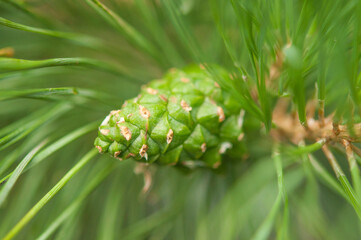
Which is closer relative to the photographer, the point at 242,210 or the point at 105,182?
the point at 242,210

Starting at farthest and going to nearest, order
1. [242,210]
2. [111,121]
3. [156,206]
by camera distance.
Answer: [156,206] < [242,210] < [111,121]

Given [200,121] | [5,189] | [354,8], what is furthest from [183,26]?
[5,189]

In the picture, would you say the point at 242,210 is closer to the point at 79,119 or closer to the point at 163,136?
the point at 163,136

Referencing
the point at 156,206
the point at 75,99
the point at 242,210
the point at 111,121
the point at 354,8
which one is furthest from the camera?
the point at 156,206

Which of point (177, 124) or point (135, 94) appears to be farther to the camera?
point (135, 94)

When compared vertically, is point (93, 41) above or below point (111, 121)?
above

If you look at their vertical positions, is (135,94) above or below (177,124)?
above

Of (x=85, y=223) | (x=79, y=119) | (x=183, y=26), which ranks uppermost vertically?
(x=183, y=26)

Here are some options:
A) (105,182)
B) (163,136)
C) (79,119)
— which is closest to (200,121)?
(163,136)
